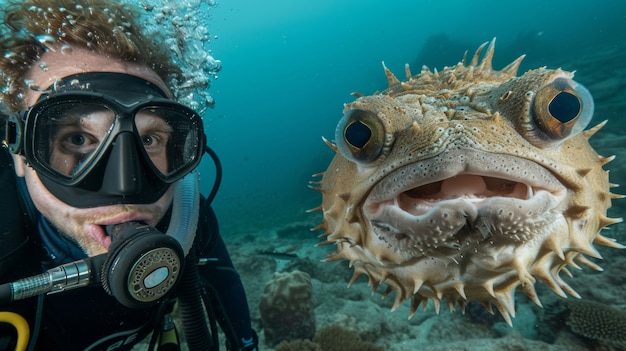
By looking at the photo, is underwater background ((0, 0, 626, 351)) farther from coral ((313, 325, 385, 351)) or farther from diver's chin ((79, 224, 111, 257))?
diver's chin ((79, 224, 111, 257))

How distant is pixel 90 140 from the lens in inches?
88.4

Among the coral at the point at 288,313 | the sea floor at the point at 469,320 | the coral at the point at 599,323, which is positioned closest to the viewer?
the coral at the point at 599,323

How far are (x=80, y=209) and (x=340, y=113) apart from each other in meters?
50.7

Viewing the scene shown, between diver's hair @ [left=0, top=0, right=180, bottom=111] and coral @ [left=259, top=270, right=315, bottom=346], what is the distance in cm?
437

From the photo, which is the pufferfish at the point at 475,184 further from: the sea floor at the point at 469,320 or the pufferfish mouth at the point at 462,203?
the sea floor at the point at 469,320

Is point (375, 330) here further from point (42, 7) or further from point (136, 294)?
point (42, 7)

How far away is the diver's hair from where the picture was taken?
→ 2391 millimetres

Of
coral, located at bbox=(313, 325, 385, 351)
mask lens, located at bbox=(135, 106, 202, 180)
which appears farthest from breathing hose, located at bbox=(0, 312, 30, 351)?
coral, located at bbox=(313, 325, 385, 351)

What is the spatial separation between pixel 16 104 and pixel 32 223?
87 cm

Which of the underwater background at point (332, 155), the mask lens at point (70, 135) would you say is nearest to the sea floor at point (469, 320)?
the underwater background at point (332, 155)

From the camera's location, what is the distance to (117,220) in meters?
2.11

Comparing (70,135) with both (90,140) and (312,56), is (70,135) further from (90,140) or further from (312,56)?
(312,56)

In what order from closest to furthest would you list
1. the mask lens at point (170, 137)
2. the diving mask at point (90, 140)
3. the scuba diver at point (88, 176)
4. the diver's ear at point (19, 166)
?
the scuba diver at point (88, 176)
the diving mask at point (90, 140)
the diver's ear at point (19, 166)
the mask lens at point (170, 137)

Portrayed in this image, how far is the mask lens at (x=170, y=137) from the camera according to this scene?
2517 mm
